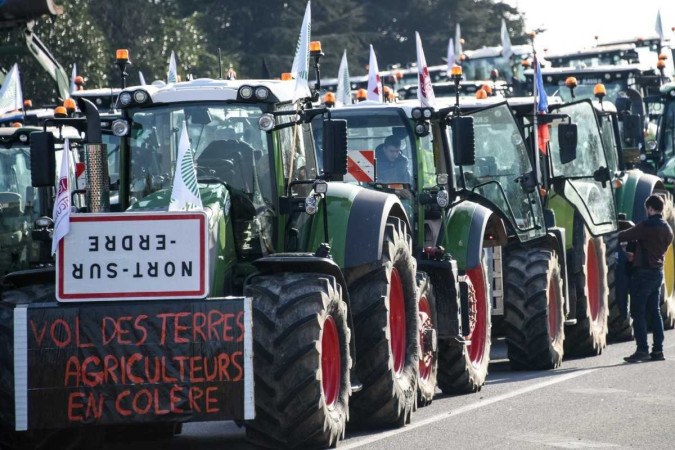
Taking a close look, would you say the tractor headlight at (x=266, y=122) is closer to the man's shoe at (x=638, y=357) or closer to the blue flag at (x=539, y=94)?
the man's shoe at (x=638, y=357)

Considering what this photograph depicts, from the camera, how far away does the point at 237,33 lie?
191 feet

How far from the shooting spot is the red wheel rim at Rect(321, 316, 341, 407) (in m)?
12.5

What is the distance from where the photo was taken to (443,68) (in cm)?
4309

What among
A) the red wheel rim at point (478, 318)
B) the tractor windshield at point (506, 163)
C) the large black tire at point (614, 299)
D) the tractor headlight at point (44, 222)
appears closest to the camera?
the red wheel rim at point (478, 318)

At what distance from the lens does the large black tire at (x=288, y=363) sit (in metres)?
11.9

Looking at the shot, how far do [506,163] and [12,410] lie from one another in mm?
7978

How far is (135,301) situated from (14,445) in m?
1.38

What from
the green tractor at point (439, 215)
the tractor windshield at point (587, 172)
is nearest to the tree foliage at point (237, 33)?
the tractor windshield at point (587, 172)

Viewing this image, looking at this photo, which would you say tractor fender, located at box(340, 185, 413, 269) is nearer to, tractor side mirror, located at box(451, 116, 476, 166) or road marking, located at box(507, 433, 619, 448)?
road marking, located at box(507, 433, 619, 448)

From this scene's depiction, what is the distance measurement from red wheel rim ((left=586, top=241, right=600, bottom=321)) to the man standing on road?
1281 mm

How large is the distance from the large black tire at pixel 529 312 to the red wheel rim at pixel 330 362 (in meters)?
5.53

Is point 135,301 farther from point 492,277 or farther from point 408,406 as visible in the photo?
point 492,277

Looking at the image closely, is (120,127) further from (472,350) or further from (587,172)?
(587,172)

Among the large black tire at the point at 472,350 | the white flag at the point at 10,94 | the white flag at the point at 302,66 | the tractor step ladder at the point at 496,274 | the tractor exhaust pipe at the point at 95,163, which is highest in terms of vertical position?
the white flag at the point at 10,94
